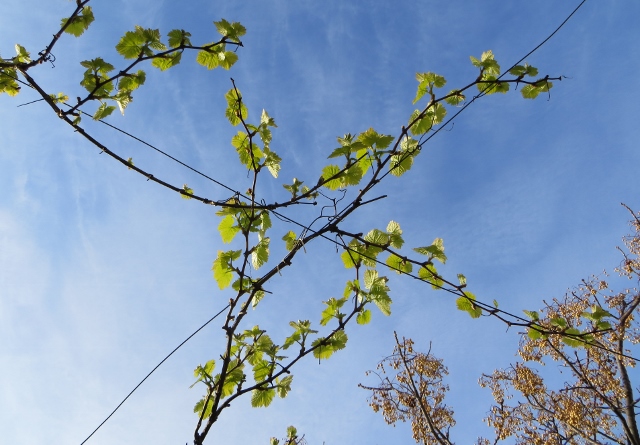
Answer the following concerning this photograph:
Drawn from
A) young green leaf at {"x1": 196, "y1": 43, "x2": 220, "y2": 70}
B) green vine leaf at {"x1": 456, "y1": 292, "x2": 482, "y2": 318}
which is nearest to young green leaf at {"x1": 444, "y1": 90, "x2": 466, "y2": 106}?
green vine leaf at {"x1": 456, "y1": 292, "x2": 482, "y2": 318}

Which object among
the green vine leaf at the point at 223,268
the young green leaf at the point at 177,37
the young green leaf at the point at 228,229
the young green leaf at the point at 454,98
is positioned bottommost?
the green vine leaf at the point at 223,268

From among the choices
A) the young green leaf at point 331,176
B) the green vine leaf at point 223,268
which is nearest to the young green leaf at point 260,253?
the green vine leaf at point 223,268

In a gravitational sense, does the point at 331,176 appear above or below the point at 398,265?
above

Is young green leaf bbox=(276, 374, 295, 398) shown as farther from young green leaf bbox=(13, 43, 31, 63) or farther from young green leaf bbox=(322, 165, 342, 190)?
young green leaf bbox=(13, 43, 31, 63)

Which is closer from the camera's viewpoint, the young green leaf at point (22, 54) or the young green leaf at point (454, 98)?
the young green leaf at point (454, 98)

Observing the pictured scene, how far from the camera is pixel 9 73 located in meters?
2.22

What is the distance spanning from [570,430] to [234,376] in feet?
32.2

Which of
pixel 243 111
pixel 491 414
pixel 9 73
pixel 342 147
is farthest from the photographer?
pixel 491 414

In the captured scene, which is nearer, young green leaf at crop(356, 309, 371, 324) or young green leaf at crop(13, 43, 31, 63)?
young green leaf at crop(356, 309, 371, 324)

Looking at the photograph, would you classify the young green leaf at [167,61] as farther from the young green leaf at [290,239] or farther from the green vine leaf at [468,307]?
the green vine leaf at [468,307]

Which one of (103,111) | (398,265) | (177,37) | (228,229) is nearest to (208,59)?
(177,37)

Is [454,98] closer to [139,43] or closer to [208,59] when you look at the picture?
[208,59]

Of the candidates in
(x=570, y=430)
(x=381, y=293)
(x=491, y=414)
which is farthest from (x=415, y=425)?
(x=381, y=293)

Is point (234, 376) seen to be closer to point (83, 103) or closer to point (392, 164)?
point (392, 164)
